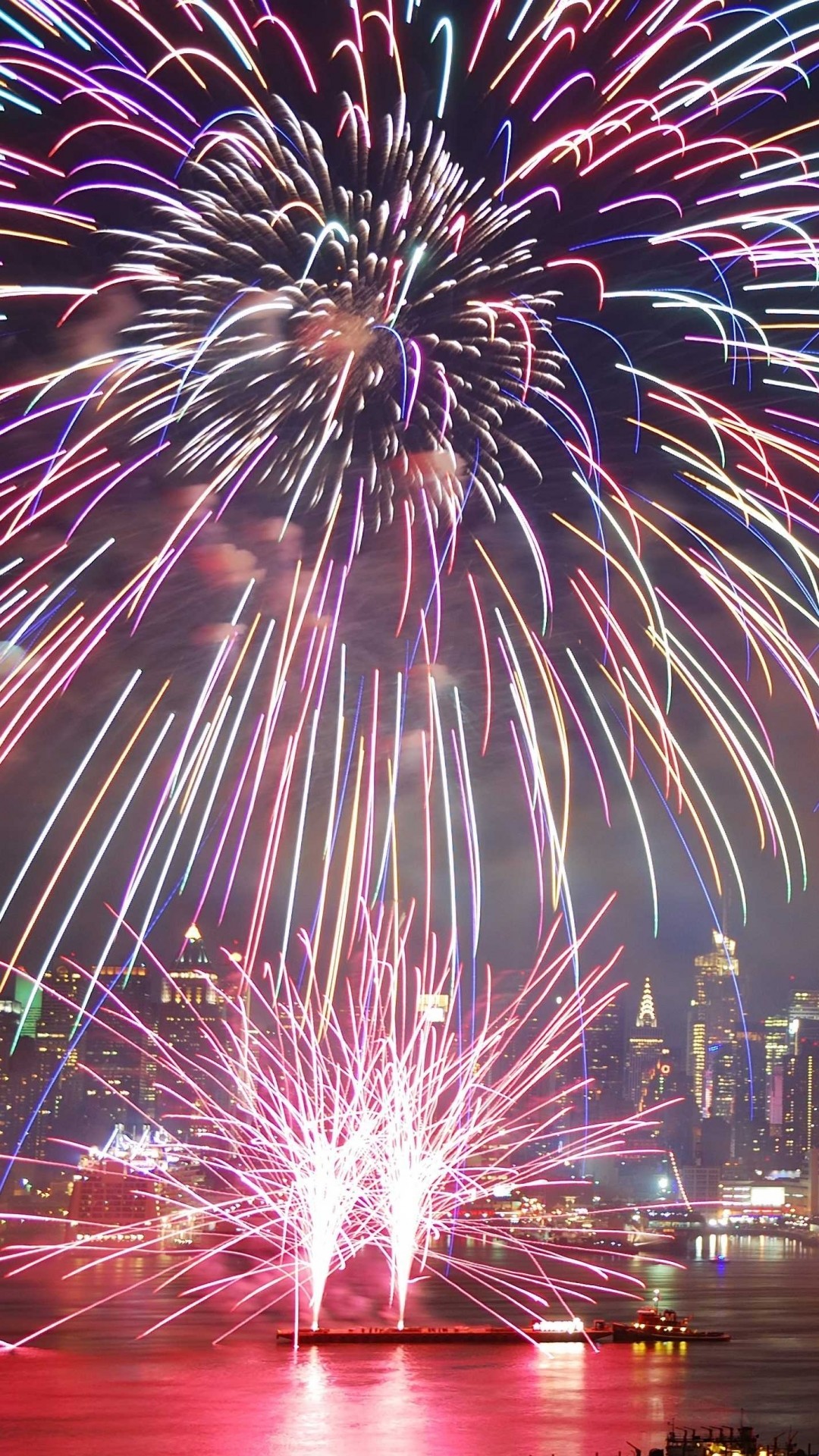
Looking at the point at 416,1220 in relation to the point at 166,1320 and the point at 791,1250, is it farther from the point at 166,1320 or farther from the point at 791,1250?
the point at 791,1250

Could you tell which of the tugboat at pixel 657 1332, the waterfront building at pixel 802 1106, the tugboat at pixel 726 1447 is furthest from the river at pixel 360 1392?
the waterfront building at pixel 802 1106

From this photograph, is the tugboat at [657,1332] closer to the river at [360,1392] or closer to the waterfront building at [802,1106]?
the river at [360,1392]

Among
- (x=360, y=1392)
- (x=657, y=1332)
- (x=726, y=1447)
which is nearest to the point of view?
(x=726, y=1447)

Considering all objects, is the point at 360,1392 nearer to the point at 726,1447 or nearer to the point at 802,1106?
the point at 726,1447

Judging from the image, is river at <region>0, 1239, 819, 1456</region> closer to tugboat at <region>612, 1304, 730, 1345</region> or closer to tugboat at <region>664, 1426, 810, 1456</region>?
tugboat at <region>612, 1304, 730, 1345</region>

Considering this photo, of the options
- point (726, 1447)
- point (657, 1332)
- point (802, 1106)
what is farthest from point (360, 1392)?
point (802, 1106)

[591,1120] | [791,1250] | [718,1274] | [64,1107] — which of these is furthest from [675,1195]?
[718,1274]
